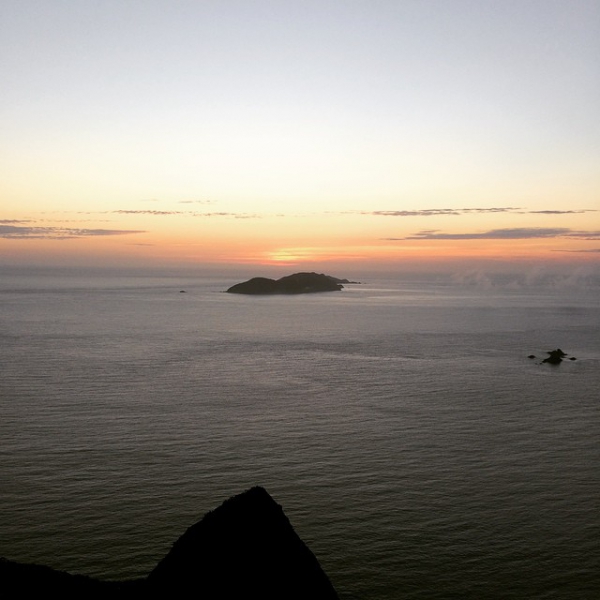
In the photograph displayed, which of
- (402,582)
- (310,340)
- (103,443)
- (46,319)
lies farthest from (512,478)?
(46,319)

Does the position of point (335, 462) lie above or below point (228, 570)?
below

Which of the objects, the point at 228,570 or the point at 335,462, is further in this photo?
the point at 335,462

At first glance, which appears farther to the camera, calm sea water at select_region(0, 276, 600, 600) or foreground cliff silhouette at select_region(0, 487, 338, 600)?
calm sea water at select_region(0, 276, 600, 600)

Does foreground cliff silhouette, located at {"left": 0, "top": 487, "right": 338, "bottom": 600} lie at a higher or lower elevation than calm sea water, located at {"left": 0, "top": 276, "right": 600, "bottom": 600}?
higher

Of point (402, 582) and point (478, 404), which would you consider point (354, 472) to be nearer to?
point (402, 582)
